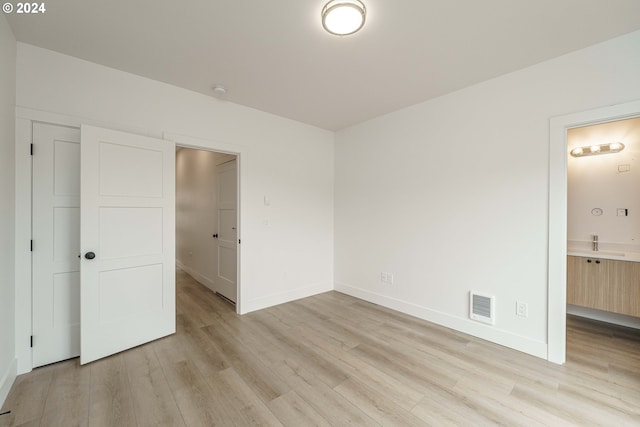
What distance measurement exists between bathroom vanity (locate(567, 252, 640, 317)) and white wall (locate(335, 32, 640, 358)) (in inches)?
48.6

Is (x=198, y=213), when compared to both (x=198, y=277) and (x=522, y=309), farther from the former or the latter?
(x=522, y=309)

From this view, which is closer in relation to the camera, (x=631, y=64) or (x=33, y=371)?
(x=631, y=64)

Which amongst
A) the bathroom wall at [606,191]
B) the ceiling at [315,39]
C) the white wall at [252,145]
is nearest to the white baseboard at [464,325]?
the white wall at [252,145]

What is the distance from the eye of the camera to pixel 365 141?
405 cm

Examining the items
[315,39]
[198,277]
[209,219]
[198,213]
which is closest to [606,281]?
[315,39]

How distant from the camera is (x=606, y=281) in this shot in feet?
9.68

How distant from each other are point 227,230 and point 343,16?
10.6 feet

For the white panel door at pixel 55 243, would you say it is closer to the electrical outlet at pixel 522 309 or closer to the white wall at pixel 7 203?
the white wall at pixel 7 203

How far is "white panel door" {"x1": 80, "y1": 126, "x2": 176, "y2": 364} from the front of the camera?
7.59 feet

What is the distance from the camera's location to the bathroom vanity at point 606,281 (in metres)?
2.79

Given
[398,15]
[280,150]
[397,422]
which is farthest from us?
[280,150]

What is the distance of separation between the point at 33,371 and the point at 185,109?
2.79 m

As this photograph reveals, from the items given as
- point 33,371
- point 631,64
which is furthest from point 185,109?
point 631,64

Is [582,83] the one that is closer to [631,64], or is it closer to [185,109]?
[631,64]
